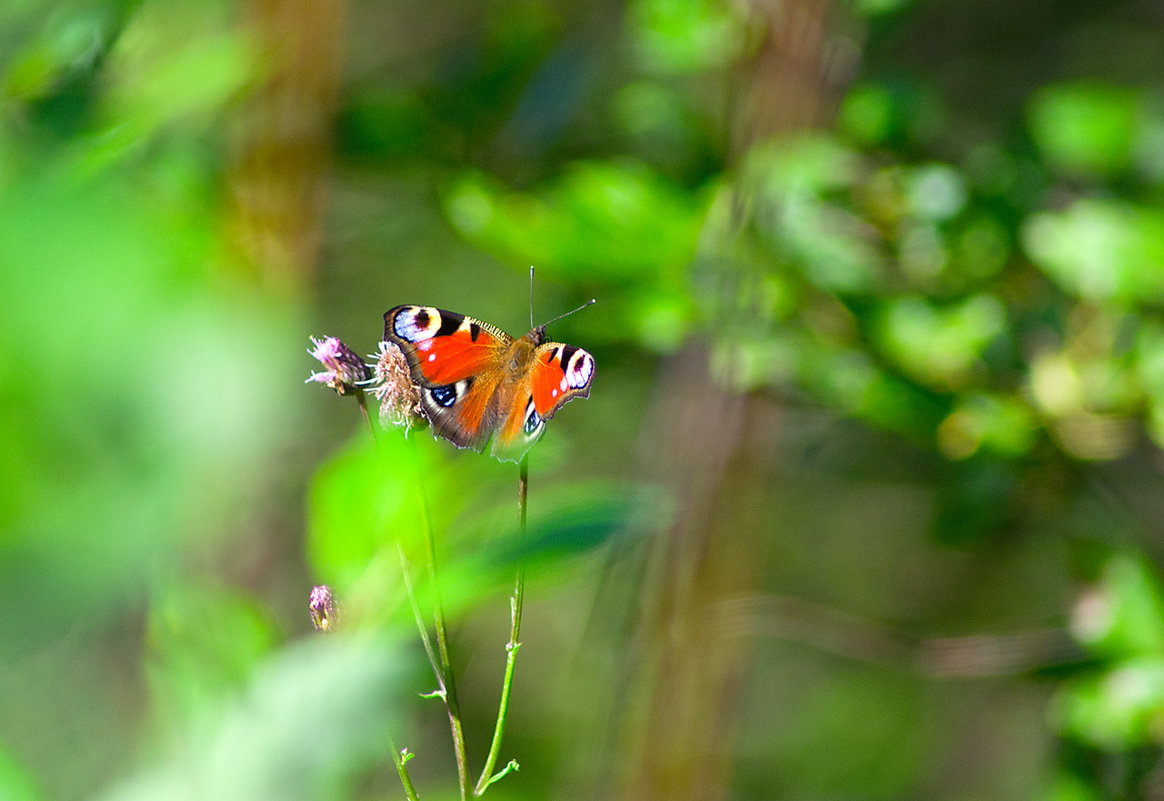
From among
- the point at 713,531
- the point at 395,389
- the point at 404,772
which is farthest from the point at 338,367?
the point at 713,531

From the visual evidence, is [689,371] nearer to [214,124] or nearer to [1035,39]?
[214,124]

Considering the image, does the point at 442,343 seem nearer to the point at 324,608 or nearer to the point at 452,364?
Answer: the point at 452,364

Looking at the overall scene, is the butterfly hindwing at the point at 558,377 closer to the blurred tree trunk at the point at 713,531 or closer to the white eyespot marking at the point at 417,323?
the white eyespot marking at the point at 417,323

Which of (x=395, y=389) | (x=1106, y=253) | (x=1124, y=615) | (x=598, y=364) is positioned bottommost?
(x=1124, y=615)

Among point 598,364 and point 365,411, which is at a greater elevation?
point 365,411

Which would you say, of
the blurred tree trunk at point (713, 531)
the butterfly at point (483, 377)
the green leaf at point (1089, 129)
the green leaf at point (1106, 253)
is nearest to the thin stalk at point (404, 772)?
the butterfly at point (483, 377)

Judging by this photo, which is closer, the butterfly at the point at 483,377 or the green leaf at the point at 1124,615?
the butterfly at the point at 483,377

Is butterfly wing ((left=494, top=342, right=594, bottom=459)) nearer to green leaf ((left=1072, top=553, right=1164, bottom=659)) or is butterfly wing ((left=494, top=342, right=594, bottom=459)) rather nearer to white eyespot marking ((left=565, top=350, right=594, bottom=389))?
white eyespot marking ((left=565, top=350, right=594, bottom=389))

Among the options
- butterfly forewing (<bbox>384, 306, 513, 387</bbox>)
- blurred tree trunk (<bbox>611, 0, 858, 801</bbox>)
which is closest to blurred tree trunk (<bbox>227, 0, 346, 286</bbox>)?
blurred tree trunk (<bbox>611, 0, 858, 801</bbox>)
